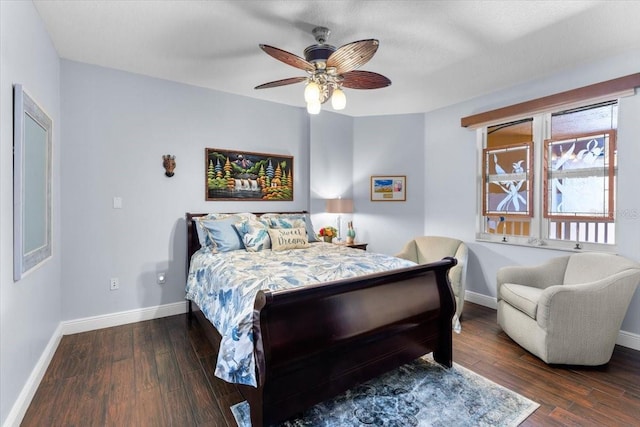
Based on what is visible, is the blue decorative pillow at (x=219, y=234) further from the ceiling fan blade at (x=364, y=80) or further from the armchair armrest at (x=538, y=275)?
the armchair armrest at (x=538, y=275)

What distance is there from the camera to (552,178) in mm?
3355

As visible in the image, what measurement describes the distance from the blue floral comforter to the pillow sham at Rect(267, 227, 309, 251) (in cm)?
7

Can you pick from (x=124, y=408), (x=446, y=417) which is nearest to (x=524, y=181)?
(x=446, y=417)

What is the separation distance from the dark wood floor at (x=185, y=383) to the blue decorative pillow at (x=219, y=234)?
2.88 ft

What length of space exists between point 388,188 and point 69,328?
4.13m

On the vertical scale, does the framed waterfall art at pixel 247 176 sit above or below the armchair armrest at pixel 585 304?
above

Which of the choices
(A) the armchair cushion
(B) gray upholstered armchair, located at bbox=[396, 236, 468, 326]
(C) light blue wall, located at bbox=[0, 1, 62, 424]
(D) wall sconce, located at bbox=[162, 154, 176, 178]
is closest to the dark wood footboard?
(A) the armchair cushion

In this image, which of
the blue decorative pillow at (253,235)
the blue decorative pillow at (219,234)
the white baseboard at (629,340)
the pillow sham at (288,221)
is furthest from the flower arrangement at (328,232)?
the white baseboard at (629,340)

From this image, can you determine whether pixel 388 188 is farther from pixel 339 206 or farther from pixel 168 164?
pixel 168 164

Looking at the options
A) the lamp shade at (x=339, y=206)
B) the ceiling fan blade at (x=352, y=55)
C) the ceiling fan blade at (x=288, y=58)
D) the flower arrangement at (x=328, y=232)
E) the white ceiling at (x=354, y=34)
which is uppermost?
the white ceiling at (x=354, y=34)

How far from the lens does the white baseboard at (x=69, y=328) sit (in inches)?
72.4

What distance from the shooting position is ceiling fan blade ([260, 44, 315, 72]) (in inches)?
81.7

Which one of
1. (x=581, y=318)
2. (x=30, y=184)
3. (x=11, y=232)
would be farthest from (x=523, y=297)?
(x=30, y=184)

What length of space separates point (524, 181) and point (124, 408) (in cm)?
421
